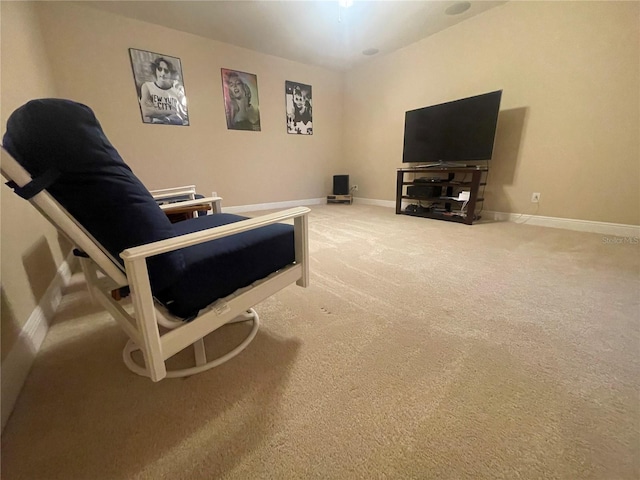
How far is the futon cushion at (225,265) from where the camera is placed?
71 cm

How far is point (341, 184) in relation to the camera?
4602mm

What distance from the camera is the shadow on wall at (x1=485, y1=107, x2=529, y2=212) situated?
108 inches

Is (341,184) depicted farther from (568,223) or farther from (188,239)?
(188,239)

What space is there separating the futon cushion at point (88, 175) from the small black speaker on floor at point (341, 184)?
4.13 meters

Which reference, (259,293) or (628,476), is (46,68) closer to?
(259,293)

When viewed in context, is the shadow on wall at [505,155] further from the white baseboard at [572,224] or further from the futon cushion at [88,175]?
the futon cushion at [88,175]

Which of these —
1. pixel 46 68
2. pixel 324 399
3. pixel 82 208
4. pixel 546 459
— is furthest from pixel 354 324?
pixel 46 68

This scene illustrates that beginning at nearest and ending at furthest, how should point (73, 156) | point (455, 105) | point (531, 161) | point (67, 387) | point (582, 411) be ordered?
point (73, 156), point (582, 411), point (67, 387), point (531, 161), point (455, 105)

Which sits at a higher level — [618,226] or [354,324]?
[618,226]

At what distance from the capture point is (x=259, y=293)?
0.90 m

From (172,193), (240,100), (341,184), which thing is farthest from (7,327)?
(341,184)

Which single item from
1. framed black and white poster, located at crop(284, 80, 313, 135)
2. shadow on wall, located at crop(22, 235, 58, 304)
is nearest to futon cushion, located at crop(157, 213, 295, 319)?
shadow on wall, located at crop(22, 235, 58, 304)

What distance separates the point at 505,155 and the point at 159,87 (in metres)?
4.40

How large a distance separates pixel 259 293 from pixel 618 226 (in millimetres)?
3460
